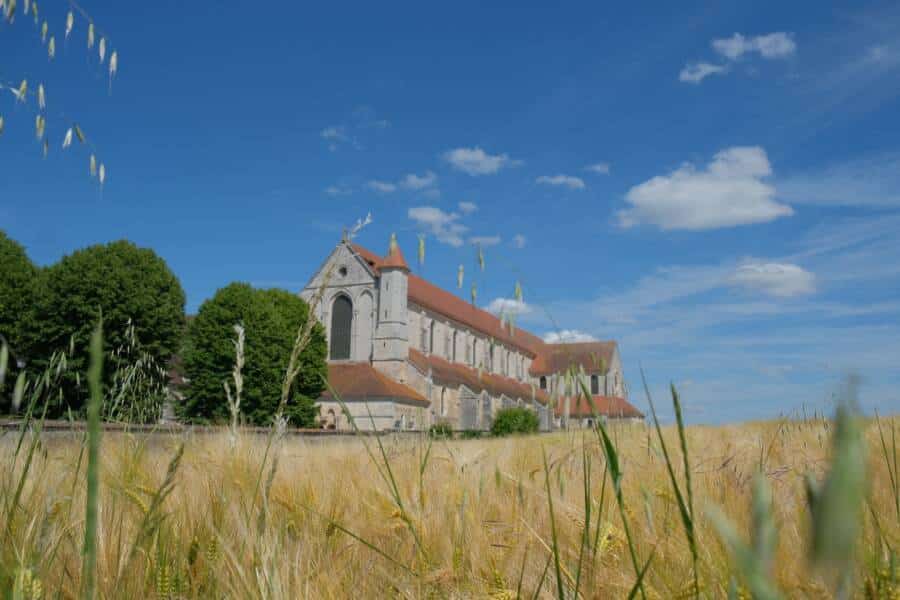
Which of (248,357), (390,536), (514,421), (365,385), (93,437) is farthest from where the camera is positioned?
(365,385)

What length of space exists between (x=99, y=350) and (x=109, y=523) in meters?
2.06

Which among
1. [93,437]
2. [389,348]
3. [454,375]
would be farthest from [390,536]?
[454,375]

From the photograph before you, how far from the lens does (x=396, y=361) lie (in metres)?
50.1

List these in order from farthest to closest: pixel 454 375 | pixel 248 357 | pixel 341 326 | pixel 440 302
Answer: pixel 440 302 < pixel 454 375 < pixel 341 326 < pixel 248 357

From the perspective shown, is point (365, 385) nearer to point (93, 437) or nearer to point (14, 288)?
point (14, 288)

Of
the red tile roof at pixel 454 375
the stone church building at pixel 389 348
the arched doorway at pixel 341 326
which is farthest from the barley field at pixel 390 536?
the arched doorway at pixel 341 326

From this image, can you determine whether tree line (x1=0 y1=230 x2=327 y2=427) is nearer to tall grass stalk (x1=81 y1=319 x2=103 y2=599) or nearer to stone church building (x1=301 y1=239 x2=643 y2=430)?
stone church building (x1=301 y1=239 x2=643 y2=430)

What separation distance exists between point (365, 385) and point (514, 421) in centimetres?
1026

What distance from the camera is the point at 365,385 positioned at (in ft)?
153

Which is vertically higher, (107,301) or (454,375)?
(107,301)

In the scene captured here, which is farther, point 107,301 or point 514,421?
point 514,421

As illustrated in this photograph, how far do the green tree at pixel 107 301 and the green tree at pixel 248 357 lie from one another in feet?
5.34

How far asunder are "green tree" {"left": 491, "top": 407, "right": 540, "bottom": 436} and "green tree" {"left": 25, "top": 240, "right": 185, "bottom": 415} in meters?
21.0

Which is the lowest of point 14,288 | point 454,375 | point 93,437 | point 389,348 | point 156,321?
point 93,437
